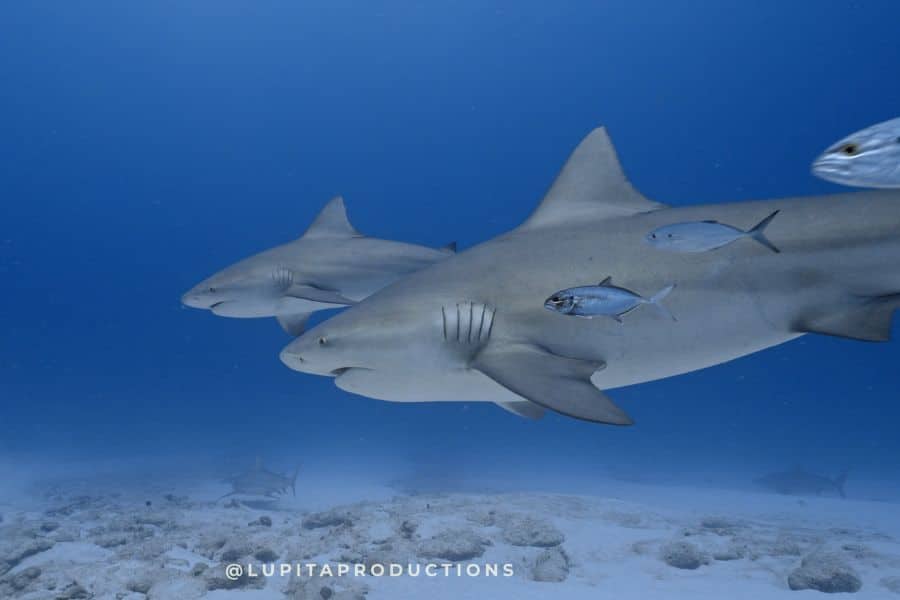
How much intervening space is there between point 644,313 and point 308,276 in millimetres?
4502

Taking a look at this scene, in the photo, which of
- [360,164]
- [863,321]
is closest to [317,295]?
[863,321]

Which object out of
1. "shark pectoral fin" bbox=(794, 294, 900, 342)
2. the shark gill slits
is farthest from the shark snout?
"shark pectoral fin" bbox=(794, 294, 900, 342)

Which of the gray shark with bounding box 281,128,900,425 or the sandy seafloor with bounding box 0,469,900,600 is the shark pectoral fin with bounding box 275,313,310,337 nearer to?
the sandy seafloor with bounding box 0,469,900,600

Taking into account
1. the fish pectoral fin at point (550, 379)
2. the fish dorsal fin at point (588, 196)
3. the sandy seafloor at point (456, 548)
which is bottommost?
the sandy seafloor at point (456, 548)

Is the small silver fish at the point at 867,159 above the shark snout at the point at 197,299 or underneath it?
underneath

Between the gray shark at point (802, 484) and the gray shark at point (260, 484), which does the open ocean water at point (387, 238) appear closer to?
the gray shark at point (260, 484)

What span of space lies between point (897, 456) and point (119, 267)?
95437 mm

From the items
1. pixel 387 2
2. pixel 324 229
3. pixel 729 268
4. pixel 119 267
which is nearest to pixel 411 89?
pixel 387 2

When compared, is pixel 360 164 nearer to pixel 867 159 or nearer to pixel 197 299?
pixel 197 299

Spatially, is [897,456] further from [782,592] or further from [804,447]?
[782,592]

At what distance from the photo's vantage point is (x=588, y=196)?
3.87 metres

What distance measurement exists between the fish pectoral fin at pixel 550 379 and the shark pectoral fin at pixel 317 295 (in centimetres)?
329

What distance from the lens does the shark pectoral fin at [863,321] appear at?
2.84 metres

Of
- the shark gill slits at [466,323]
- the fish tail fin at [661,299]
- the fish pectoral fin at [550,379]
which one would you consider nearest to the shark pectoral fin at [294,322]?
the shark gill slits at [466,323]
